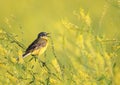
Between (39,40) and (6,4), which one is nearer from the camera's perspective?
(39,40)

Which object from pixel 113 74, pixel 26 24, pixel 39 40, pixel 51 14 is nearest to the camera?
pixel 113 74

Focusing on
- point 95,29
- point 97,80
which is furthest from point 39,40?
point 97,80

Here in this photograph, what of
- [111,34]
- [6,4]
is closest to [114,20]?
[111,34]

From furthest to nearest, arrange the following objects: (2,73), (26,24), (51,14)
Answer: (51,14)
(26,24)
(2,73)

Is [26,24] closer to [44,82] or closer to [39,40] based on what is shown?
[39,40]

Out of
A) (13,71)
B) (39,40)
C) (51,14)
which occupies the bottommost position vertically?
(51,14)

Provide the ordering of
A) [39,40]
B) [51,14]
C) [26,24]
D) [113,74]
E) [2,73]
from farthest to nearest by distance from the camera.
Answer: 1. [51,14]
2. [26,24]
3. [39,40]
4. [2,73]
5. [113,74]

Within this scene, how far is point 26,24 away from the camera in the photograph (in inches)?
618

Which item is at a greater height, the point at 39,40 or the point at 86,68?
the point at 86,68

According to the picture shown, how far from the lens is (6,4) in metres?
17.7

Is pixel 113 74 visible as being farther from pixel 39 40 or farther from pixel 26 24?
pixel 26 24

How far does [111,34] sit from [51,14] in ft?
33.4

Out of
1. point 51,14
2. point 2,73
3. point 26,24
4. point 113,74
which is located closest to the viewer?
point 113,74

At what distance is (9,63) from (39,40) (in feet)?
9.42
